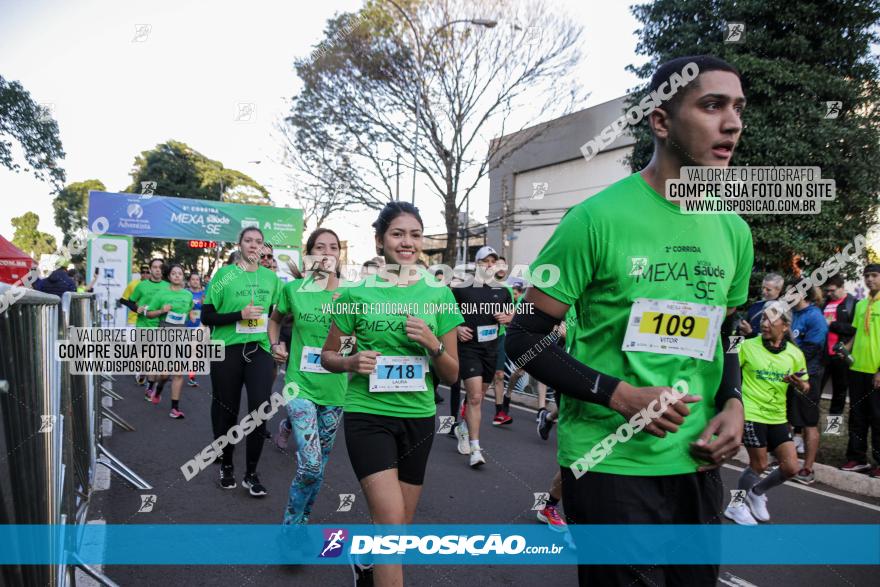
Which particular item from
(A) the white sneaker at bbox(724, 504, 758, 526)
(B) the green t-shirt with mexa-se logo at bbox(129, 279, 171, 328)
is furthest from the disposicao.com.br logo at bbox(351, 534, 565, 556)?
(B) the green t-shirt with mexa-se logo at bbox(129, 279, 171, 328)

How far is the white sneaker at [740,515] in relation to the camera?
4992 millimetres

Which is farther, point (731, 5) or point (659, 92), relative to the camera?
point (731, 5)

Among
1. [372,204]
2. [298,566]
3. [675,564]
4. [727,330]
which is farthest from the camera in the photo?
[372,204]

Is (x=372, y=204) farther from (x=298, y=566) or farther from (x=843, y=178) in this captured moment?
(x=298, y=566)

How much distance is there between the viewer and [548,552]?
435 centimetres

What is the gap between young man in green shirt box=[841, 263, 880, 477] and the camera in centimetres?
648

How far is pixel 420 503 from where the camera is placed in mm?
5219

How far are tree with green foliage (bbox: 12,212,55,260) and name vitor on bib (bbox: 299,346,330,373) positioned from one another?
7183 centimetres

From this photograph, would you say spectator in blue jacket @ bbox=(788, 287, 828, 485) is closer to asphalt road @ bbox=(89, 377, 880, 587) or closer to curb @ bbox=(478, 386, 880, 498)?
curb @ bbox=(478, 386, 880, 498)

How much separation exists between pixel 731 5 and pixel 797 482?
10.0 meters

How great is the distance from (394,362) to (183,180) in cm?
4443

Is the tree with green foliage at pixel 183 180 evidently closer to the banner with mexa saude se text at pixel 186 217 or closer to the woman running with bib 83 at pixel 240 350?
the banner with mexa saude se text at pixel 186 217

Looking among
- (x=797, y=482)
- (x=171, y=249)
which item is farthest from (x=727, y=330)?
(x=171, y=249)

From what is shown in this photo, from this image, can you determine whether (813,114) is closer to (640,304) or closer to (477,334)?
(477,334)
